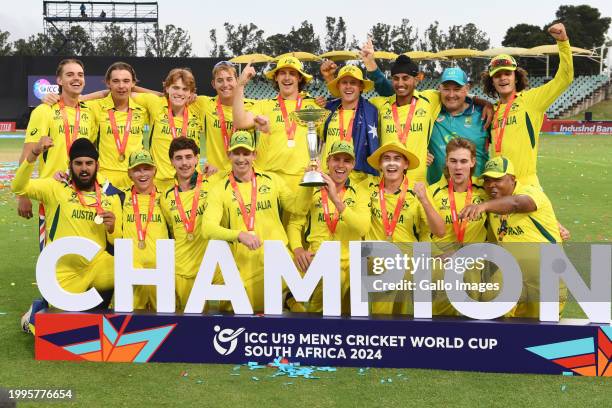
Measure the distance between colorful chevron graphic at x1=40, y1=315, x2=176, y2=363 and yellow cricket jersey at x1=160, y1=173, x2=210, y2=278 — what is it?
1.99 ft

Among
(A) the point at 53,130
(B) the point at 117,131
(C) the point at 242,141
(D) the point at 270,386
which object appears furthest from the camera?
(B) the point at 117,131

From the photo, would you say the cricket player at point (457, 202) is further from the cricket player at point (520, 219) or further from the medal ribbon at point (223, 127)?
the medal ribbon at point (223, 127)

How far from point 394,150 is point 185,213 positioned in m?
1.70

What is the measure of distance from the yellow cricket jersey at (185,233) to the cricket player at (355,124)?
1.18 metres

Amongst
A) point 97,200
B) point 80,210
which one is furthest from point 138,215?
point 80,210

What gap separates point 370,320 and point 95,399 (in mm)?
1933

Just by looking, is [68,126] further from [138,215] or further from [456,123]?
[456,123]

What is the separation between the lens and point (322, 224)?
5824 millimetres

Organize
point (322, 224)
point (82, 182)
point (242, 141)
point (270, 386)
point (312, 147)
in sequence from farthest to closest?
point (322, 224) < point (82, 182) < point (242, 141) < point (312, 147) < point (270, 386)

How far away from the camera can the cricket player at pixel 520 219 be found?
5281mm

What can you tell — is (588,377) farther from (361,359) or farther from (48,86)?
(48,86)

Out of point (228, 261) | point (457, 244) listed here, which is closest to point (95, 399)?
point (228, 261)

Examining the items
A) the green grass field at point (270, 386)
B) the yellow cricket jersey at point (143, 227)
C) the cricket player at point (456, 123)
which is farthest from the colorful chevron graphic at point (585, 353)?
the yellow cricket jersey at point (143, 227)

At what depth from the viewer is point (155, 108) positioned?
6.93 m
